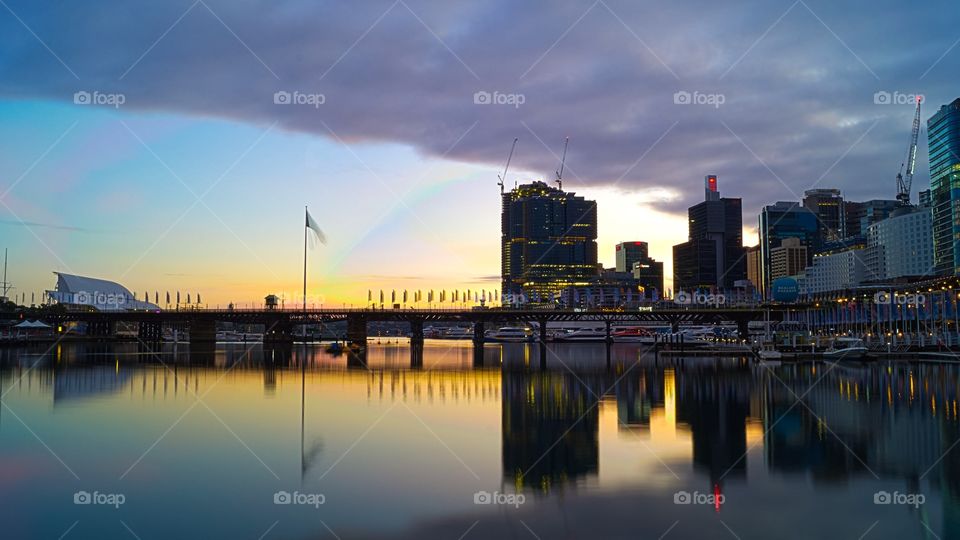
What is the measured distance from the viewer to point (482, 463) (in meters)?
28.9

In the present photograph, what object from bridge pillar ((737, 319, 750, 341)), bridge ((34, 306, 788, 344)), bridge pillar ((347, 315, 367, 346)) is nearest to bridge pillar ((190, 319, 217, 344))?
bridge ((34, 306, 788, 344))

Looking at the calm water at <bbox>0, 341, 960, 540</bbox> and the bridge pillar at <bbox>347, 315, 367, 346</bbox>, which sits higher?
the bridge pillar at <bbox>347, 315, 367, 346</bbox>

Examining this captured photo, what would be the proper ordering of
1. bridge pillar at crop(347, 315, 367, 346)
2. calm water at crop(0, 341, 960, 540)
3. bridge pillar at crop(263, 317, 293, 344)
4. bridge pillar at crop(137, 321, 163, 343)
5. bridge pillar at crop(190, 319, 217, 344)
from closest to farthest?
calm water at crop(0, 341, 960, 540), bridge pillar at crop(347, 315, 367, 346), bridge pillar at crop(190, 319, 217, 344), bridge pillar at crop(263, 317, 293, 344), bridge pillar at crop(137, 321, 163, 343)

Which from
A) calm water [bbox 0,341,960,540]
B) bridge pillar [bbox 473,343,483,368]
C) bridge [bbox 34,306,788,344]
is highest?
bridge [bbox 34,306,788,344]

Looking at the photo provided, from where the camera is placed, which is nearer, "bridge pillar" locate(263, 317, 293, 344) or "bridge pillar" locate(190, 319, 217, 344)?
Answer: "bridge pillar" locate(190, 319, 217, 344)

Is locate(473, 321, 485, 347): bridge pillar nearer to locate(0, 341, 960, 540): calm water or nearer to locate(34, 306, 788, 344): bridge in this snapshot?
locate(34, 306, 788, 344): bridge

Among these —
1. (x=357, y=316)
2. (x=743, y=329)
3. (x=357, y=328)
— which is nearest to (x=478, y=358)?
(x=357, y=328)

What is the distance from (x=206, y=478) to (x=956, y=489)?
83.3ft

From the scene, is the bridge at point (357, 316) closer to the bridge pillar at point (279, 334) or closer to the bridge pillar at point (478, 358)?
the bridge pillar at point (279, 334)

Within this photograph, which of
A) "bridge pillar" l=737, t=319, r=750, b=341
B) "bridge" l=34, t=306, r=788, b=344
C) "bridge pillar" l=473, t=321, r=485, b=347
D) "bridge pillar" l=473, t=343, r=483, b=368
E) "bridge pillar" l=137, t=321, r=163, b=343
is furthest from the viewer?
"bridge pillar" l=137, t=321, r=163, b=343

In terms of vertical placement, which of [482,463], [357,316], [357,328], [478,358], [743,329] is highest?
[357,316]

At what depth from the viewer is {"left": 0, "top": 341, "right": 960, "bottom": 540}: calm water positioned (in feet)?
68.8

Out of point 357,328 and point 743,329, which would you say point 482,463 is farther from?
point 743,329

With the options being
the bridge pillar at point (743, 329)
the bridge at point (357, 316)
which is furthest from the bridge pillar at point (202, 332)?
the bridge pillar at point (743, 329)
